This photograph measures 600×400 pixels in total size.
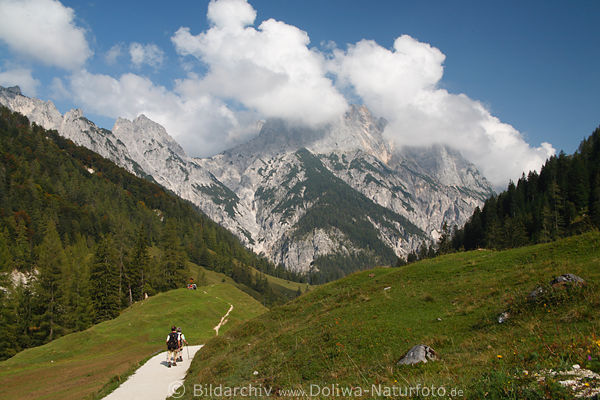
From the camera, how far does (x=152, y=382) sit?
24078 mm

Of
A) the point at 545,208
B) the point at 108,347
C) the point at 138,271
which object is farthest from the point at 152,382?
the point at 545,208

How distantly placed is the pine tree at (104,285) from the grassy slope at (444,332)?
53020 millimetres

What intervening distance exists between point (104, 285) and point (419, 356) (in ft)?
255

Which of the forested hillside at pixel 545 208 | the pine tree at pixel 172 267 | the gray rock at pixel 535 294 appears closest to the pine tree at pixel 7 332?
the pine tree at pixel 172 267

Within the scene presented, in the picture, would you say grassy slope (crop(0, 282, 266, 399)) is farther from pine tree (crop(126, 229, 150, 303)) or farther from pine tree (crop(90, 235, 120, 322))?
pine tree (crop(126, 229, 150, 303))

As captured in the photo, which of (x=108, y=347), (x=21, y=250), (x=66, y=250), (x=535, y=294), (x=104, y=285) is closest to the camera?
(x=535, y=294)

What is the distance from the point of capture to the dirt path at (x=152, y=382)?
20839 mm

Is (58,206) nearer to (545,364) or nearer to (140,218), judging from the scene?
(140,218)

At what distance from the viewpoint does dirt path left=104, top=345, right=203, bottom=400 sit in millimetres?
20839

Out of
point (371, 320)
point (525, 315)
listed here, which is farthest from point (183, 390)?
point (525, 315)

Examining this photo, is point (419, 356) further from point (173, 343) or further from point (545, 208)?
point (545, 208)

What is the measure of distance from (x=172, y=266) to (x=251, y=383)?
302ft

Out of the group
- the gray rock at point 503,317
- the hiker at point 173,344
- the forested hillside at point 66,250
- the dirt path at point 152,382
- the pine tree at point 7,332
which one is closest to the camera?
the gray rock at point 503,317

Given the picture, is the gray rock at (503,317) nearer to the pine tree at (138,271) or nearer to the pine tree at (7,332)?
the pine tree at (7,332)
